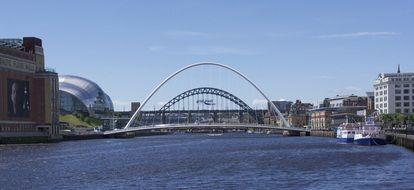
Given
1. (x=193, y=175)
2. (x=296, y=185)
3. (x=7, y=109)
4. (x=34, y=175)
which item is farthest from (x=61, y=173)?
(x=7, y=109)

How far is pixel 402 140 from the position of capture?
113 meters

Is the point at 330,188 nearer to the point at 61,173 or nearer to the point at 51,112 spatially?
the point at 61,173

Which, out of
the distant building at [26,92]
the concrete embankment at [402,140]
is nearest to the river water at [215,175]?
the concrete embankment at [402,140]

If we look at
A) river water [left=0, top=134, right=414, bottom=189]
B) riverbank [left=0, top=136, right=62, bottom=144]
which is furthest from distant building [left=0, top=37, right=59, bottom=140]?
river water [left=0, top=134, right=414, bottom=189]

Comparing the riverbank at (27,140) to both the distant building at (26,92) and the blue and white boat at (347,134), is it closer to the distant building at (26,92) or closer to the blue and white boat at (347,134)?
the distant building at (26,92)

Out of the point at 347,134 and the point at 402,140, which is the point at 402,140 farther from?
the point at 347,134

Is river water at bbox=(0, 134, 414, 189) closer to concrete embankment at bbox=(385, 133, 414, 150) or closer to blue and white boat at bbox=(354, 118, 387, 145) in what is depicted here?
concrete embankment at bbox=(385, 133, 414, 150)

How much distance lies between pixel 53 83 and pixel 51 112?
7230 mm

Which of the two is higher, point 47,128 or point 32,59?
point 32,59

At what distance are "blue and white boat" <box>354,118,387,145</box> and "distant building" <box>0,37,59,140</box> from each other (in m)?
67.6

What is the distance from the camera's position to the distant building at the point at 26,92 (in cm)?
14925

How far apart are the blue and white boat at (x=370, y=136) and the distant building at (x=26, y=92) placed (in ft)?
222

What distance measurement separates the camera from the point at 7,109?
15012 cm

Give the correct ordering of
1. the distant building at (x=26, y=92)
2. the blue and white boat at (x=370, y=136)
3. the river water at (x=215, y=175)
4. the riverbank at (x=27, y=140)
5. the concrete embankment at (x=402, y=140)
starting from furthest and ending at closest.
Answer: the distant building at (x=26, y=92) → the riverbank at (x=27, y=140) → the blue and white boat at (x=370, y=136) → the concrete embankment at (x=402, y=140) → the river water at (x=215, y=175)
